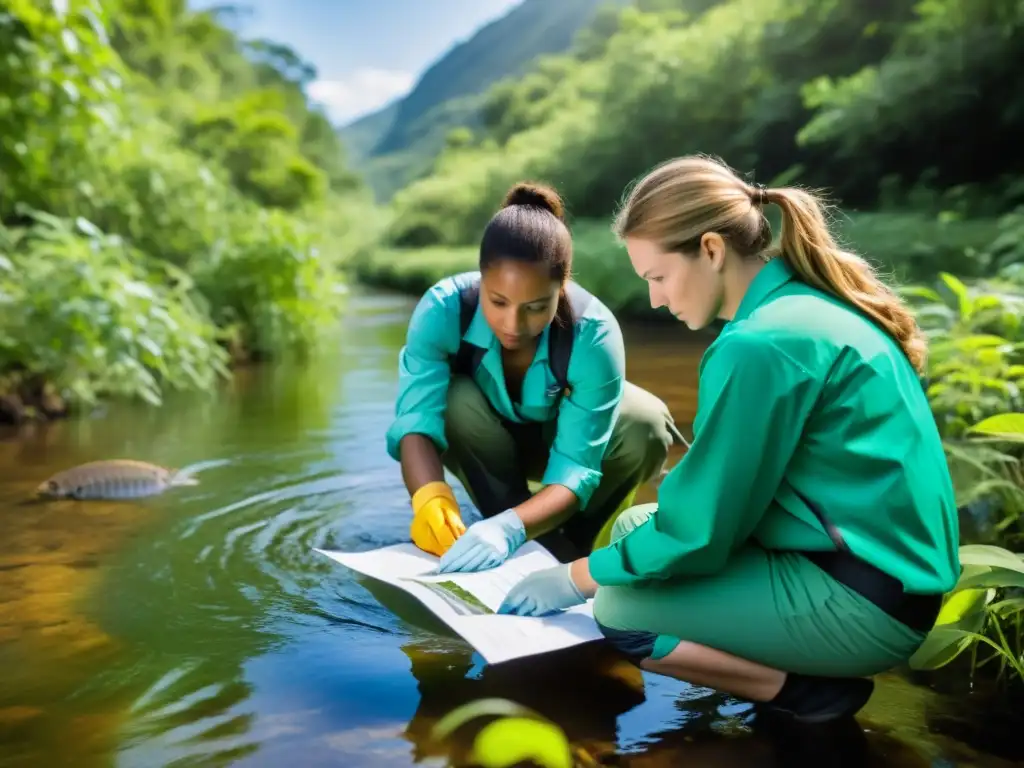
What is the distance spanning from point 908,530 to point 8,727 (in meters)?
1.65

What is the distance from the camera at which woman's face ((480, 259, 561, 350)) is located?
7.35ft

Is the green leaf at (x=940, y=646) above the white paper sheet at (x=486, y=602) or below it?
below

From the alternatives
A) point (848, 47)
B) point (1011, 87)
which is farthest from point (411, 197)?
point (1011, 87)

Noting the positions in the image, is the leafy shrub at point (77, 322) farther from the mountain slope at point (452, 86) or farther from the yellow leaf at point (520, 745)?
the mountain slope at point (452, 86)

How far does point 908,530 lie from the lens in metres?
1.54

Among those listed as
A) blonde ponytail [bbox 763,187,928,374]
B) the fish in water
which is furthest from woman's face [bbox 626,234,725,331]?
the fish in water

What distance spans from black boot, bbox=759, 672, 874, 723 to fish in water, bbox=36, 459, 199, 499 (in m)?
2.55

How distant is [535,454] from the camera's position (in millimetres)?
2869

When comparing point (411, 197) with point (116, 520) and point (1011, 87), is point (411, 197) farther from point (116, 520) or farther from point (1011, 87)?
point (116, 520)

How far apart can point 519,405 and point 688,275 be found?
1.04m

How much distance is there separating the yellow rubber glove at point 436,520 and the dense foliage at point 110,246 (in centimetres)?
312

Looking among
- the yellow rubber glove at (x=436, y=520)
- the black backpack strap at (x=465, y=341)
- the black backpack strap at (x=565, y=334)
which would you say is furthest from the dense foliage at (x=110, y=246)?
the black backpack strap at (x=565, y=334)

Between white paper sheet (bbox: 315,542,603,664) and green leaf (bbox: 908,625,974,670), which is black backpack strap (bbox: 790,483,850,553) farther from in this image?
white paper sheet (bbox: 315,542,603,664)

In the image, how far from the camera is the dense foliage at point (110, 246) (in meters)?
4.89
